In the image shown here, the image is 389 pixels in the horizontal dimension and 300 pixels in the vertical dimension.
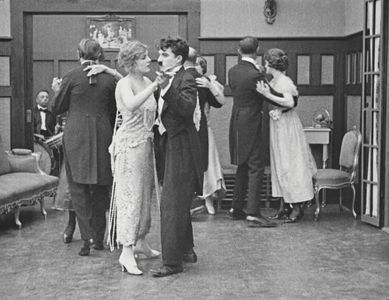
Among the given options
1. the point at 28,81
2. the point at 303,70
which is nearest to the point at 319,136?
the point at 303,70

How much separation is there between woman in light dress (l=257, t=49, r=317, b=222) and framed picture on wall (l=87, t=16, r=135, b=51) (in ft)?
8.30

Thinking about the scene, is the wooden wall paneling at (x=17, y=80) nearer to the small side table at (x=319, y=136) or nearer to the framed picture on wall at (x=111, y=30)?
the framed picture on wall at (x=111, y=30)

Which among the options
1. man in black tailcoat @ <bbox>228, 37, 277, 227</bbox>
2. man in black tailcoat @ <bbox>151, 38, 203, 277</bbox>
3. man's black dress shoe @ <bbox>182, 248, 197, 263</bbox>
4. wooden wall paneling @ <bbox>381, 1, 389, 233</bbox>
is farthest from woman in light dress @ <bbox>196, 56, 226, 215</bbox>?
man in black tailcoat @ <bbox>151, 38, 203, 277</bbox>

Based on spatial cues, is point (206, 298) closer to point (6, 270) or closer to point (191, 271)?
point (191, 271)

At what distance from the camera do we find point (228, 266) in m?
6.32

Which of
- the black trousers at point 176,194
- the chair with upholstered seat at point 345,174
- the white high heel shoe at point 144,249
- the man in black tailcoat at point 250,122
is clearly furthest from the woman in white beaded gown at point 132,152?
the chair with upholstered seat at point 345,174

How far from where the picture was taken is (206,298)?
5387mm

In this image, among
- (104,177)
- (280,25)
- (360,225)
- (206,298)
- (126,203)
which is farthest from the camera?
(280,25)

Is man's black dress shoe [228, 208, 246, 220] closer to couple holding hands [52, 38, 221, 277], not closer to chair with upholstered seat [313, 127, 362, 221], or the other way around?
chair with upholstered seat [313, 127, 362, 221]

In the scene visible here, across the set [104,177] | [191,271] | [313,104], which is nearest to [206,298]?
→ [191,271]

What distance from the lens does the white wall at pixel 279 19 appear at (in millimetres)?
9891

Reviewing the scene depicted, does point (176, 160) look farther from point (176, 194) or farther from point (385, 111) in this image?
point (385, 111)

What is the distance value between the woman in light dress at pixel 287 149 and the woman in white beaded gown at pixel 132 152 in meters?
2.38

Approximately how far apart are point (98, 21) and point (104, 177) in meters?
4.12
